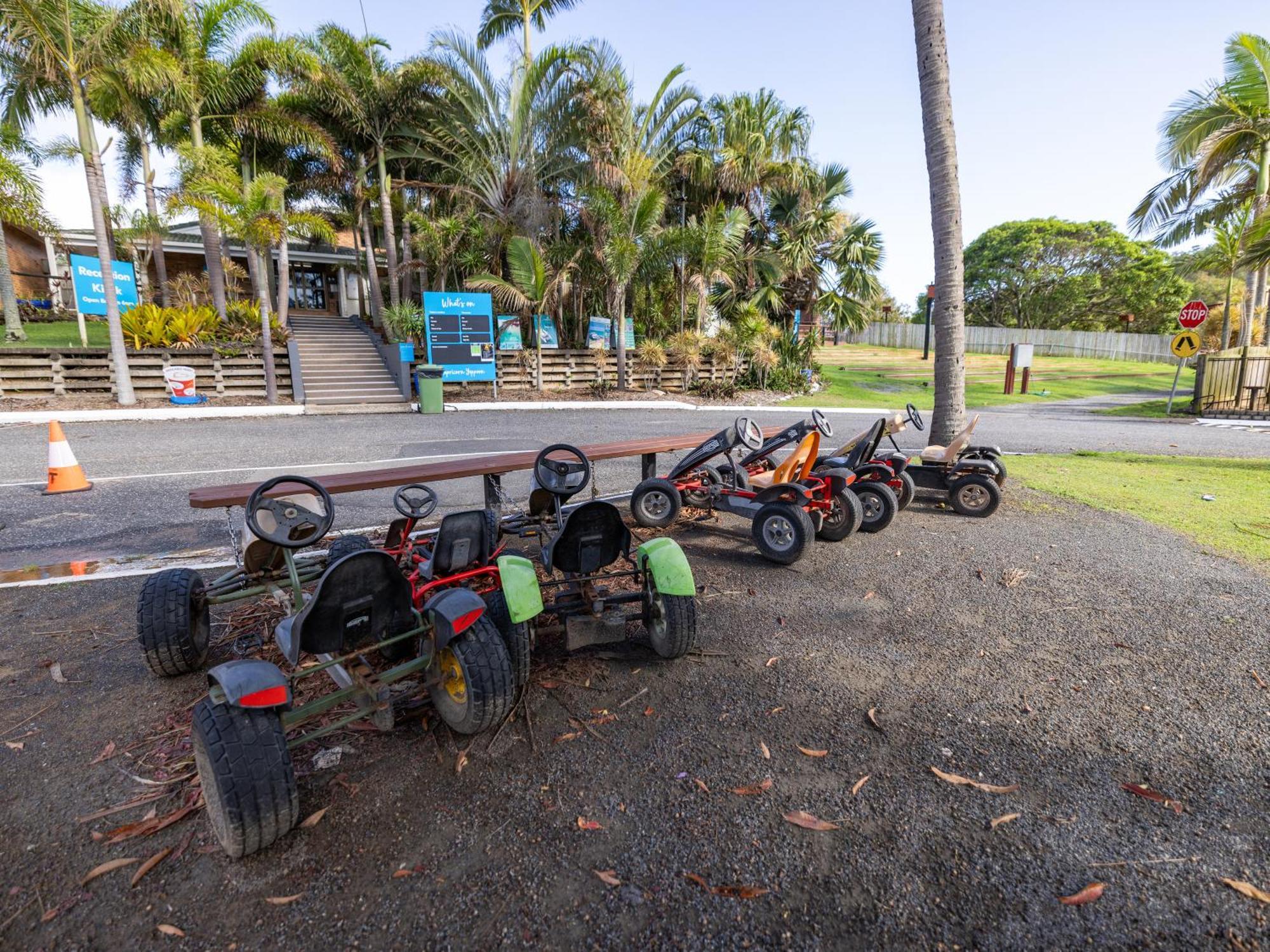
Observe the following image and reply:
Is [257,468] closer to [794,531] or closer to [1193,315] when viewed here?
[794,531]

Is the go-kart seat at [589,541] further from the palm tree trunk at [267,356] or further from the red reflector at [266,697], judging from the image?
the palm tree trunk at [267,356]

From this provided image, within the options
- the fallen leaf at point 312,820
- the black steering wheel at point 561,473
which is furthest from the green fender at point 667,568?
the fallen leaf at point 312,820

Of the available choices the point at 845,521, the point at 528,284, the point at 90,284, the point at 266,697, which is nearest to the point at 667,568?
the point at 266,697

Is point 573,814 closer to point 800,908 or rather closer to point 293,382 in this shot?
point 800,908

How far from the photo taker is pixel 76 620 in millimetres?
3467

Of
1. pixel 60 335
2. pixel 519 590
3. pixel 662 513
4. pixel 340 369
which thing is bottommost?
pixel 662 513

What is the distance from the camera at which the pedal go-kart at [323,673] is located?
5.99ft

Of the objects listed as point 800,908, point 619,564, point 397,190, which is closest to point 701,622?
point 619,564

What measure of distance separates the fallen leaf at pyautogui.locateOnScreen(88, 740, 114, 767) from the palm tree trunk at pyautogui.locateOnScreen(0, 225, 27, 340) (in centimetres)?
2288

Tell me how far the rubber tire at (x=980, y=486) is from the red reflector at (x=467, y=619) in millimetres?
4966

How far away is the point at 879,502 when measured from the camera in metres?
5.09

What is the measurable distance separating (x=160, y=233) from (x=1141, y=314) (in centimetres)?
5580

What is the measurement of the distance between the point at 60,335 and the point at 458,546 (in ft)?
82.0

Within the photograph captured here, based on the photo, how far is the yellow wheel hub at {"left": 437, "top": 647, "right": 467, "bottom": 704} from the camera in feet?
A: 7.92
